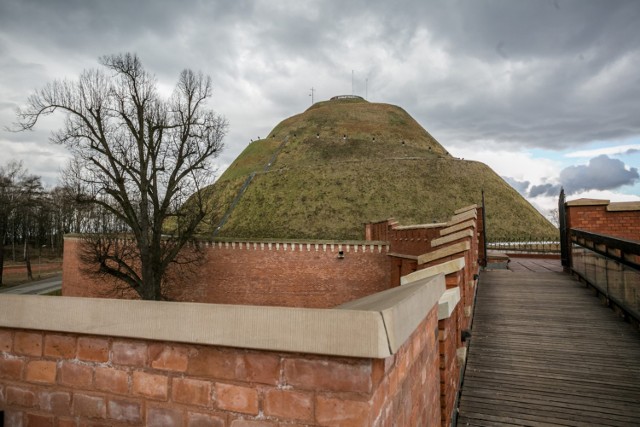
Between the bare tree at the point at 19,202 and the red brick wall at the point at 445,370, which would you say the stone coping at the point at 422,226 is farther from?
the bare tree at the point at 19,202

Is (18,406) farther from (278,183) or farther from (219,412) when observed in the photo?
(278,183)

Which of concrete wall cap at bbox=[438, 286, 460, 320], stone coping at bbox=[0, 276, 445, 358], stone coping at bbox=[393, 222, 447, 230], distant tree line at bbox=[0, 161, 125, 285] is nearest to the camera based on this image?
stone coping at bbox=[0, 276, 445, 358]

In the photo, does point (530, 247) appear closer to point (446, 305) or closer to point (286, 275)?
point (286, 275)

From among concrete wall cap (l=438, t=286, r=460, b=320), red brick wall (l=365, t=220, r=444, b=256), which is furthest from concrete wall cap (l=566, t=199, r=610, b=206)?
concrete wall cap (l=438, t=286, r=460, b=320)

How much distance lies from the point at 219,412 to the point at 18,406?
121 cm

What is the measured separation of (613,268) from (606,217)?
386cm

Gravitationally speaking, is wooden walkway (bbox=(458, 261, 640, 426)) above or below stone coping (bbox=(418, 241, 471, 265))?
below

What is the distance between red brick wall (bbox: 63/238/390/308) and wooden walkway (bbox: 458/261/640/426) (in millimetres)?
13666

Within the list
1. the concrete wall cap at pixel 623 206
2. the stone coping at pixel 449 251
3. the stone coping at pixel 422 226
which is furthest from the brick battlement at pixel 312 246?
the stone coping at pixel 449 251

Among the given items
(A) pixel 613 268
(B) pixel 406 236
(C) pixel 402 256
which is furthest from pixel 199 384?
(C) pixel 402 256

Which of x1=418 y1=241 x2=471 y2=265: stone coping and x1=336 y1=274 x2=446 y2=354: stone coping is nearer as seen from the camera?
x1=336 y1=274 x2=446 y2=354: stone coping

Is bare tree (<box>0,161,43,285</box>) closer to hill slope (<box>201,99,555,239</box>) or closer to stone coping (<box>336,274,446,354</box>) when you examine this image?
hill slope (<box>201,99,555,239</box>)

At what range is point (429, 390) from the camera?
8.66 feet

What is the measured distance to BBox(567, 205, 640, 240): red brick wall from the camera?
9000 mm
